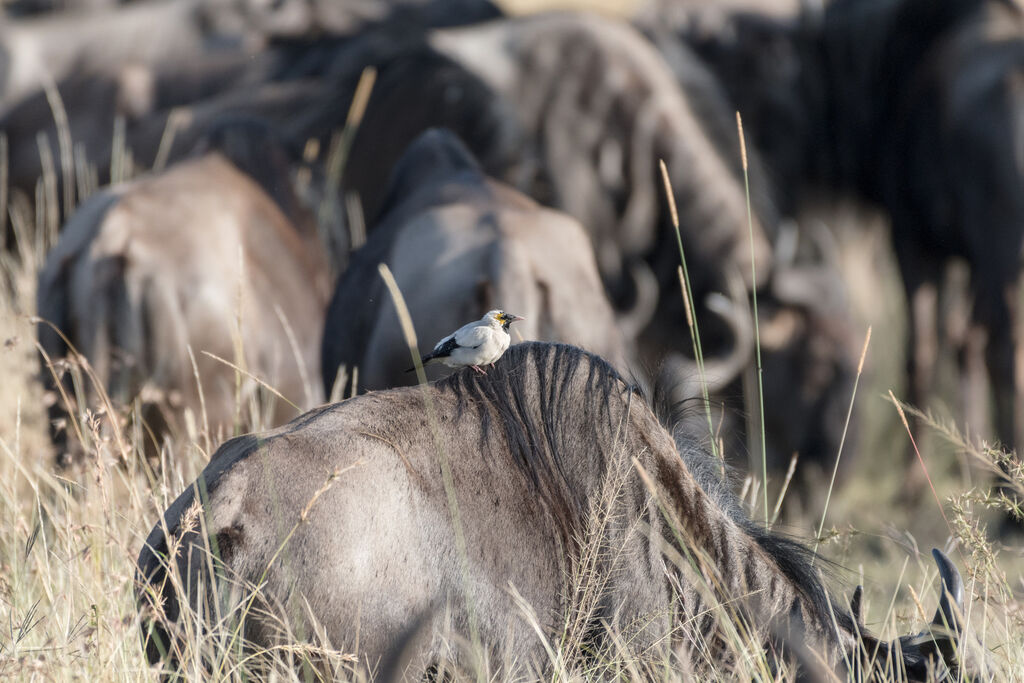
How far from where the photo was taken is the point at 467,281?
156 inches

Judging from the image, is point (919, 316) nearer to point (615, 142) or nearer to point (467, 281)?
point (615, 142)

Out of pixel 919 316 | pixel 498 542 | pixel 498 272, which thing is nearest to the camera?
pixel 498 542

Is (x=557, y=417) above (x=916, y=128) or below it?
above

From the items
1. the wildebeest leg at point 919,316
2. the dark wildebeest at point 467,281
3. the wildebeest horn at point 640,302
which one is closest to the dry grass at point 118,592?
the dark wildebeest at point 467,281

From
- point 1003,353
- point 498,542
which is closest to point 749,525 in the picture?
point 498,542

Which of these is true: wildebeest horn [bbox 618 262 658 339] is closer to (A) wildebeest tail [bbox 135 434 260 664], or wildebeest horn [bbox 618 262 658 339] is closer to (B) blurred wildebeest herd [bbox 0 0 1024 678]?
(B) blurred wildebeest herd [bbox 0 0 1024 678]

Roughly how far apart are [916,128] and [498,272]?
17.2 ft

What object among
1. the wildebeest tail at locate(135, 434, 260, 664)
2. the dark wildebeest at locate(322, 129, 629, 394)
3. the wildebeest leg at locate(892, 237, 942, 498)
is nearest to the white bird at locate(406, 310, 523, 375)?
the wildebeest tail at locate(135, 434, 260, 664)

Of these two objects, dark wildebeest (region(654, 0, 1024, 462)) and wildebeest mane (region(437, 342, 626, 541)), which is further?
dark wildebeest (region(654, 0, 1024, 462))

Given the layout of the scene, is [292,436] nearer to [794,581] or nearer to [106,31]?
[794,581]

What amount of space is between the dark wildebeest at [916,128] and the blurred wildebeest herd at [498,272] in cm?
3

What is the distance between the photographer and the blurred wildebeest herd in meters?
2.19

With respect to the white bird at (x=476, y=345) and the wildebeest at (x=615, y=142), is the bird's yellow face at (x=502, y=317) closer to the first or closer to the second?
the white bird at (x=476, y=345)

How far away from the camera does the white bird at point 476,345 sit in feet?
7.90
